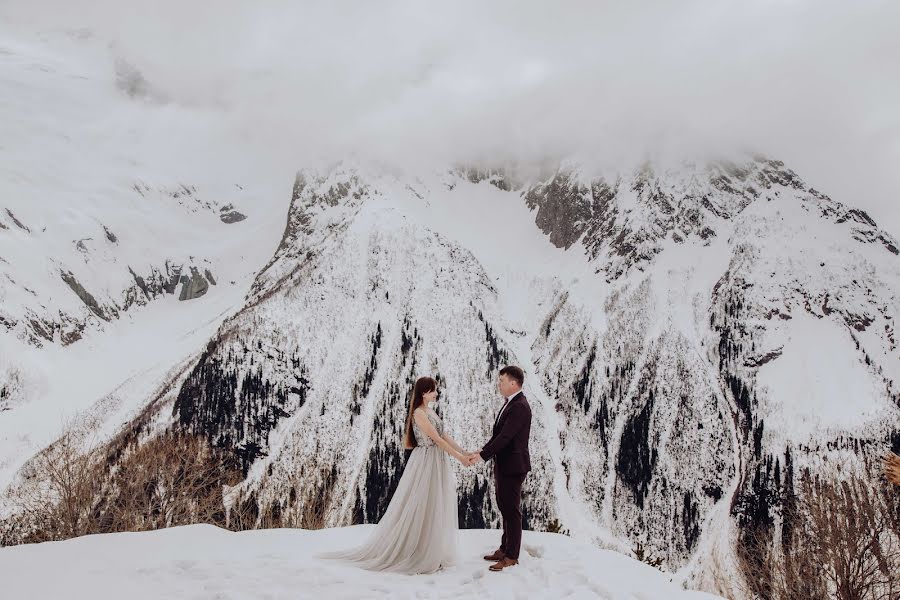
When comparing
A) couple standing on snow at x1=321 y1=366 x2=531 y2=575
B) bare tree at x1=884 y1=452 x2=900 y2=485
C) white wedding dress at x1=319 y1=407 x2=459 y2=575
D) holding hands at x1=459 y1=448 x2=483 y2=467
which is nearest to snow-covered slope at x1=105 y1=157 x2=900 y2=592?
white wedding dress at x1=319 y1=407 x2=459 y2=575

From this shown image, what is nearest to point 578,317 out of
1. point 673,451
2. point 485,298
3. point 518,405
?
point 485,298

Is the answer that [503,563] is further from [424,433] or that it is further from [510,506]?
[424,433]

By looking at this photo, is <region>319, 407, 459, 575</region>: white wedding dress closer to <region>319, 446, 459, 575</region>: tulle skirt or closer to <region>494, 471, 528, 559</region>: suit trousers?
<region>319, 446, 459, 575</region>: tulle skirt

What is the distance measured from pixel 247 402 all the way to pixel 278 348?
1541 cm

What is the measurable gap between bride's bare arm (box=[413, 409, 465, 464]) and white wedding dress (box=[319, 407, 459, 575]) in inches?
5.6

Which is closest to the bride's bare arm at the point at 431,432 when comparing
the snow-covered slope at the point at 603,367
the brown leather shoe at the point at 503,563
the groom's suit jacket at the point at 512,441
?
the groom's suit jacket at the point at 512,441

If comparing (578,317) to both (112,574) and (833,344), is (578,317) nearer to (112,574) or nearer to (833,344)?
(833,344)

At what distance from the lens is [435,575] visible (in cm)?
841

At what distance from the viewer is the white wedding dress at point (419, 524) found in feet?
28.5

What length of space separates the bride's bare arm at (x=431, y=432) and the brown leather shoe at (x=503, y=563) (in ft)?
5.47

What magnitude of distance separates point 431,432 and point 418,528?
5.15 feet

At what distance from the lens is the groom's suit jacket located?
8672 mm

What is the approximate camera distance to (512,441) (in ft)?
28.8

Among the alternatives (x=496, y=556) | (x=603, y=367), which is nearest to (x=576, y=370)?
(x=603, y=367)
